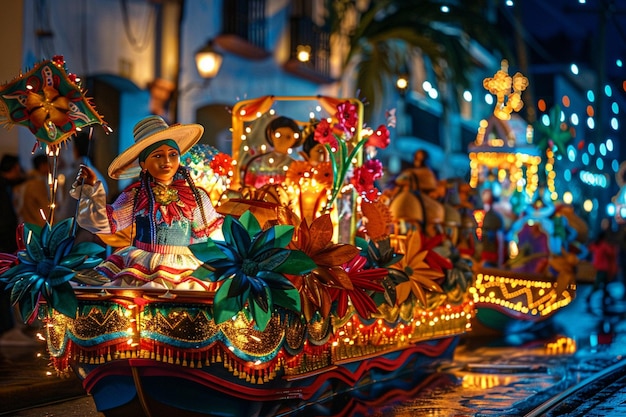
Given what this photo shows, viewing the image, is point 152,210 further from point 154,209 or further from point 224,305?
point 224,305

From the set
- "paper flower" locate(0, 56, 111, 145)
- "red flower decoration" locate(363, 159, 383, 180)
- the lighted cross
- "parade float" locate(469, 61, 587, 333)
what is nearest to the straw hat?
"paper flower" locate(0, 56, 111, 145)

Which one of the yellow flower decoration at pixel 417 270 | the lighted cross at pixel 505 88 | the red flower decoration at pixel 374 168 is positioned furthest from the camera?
the lighted cross at pixel 505 88

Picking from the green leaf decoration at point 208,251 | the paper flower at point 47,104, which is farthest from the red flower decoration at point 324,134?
the green leaf decoration at point 208,251

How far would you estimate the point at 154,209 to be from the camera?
9078mm

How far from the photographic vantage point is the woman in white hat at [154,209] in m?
8.91

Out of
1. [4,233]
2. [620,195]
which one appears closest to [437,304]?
[4,233]

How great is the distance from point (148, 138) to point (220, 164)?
226 cm

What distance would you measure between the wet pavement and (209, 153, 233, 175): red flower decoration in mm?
2183

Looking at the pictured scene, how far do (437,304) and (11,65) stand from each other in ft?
23.6

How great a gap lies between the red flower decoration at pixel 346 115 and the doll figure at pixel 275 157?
540mm

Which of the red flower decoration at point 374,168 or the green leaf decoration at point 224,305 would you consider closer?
the green leaf decoration at point 224,305

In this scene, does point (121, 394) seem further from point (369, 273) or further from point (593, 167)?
point (593, 167)

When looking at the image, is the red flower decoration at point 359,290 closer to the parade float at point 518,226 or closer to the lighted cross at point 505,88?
the parade float at point 518,226

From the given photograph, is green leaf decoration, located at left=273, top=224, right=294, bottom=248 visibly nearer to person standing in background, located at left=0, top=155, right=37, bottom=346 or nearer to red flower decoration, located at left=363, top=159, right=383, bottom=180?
red flower decoration, located at left=363, top=159, right=383, bottom=180
